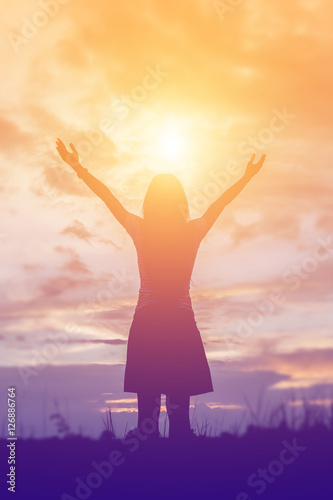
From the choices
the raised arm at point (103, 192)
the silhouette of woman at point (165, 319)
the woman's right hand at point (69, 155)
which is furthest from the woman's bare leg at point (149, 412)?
the woman's right hand at point (69, 155)

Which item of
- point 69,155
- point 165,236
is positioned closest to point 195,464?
point 165,236

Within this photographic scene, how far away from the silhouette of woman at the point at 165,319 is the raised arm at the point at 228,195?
1.23 feet

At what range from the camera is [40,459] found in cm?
849

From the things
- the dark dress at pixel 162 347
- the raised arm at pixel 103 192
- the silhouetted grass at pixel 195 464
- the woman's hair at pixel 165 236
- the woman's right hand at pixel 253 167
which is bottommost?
the silhouetted grass at pixel 195 464

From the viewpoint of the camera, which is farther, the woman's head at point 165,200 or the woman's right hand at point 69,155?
the woman's right hand at point 69,155

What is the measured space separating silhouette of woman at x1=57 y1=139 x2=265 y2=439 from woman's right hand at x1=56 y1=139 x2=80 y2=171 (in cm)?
124

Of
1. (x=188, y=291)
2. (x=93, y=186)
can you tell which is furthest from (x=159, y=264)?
(x=93, y=186)

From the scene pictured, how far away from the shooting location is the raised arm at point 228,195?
8742 mm

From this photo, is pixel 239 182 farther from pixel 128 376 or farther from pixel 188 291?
pixel 128 376

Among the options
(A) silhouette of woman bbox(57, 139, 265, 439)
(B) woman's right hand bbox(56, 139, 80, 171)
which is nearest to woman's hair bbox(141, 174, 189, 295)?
(A) silhouette of woman bbox(57, 139, 265, 439)

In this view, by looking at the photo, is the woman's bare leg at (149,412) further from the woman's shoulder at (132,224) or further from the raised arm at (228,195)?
the raised arm at (228,195)

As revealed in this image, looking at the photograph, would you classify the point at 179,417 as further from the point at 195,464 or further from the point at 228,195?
the point at 228,195

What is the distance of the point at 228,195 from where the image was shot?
898cm

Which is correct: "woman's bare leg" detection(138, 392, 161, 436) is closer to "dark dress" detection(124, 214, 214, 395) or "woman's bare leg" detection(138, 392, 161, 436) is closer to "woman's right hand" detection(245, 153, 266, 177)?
"dark dress" detection(124, 214, 214, 395)
